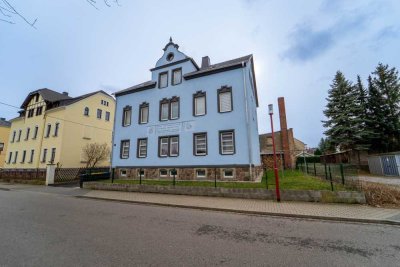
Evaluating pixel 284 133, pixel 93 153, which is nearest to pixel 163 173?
pixel 93 153

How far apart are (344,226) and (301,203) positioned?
287cm

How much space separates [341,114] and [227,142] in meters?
20.6

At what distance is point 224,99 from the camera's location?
16.4 m

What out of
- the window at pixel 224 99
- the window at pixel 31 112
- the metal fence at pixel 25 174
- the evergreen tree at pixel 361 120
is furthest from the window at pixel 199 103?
the window at pixel 31 112

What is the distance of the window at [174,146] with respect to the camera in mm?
17359

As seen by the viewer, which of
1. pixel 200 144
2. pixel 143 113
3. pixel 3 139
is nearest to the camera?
pixel 200 144

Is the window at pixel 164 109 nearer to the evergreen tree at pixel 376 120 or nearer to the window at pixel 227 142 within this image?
the window at pixel 227 142

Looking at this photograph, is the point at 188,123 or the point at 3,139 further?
the point at 3,139

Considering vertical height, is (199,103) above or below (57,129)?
above

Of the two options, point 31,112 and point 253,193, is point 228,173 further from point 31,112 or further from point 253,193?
point 31,112

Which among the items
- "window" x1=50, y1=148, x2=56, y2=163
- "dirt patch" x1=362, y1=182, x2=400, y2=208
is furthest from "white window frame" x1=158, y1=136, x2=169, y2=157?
"window" x1=50, y1=148, x2=56, y2=163

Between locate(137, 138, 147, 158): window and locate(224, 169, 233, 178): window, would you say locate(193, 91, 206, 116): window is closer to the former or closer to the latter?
locate(224, 169, 233, 178): window

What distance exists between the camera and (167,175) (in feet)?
56.8

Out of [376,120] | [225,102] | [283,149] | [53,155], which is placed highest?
[376,120]
